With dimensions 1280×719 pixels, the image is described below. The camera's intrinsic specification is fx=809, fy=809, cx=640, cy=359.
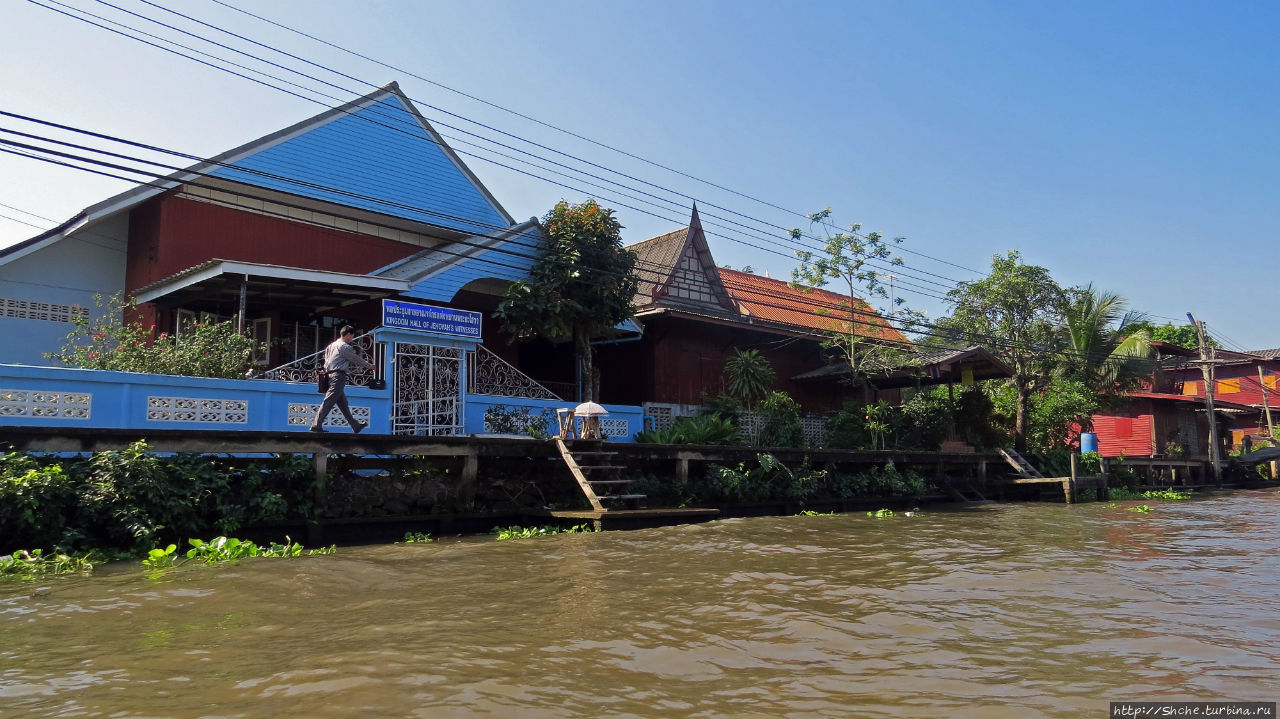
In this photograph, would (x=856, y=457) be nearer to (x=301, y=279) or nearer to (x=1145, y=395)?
(x=301, y=279)

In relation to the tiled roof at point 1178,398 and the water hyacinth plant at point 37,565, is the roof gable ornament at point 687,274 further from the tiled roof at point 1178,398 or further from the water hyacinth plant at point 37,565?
the tiled roof at point 1178,398

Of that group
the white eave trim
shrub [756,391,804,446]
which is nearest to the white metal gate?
the white eave trim

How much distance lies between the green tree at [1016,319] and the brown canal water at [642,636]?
48.2ft

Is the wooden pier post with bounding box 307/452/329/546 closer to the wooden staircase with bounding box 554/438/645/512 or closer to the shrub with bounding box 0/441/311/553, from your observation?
the shrub with bounding box 0/441/311/553

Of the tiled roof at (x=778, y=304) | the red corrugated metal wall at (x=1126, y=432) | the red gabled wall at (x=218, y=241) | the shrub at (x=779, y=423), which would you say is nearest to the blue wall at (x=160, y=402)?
the red gabled wall at (x=218, y=241)

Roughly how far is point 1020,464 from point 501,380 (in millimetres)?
14059

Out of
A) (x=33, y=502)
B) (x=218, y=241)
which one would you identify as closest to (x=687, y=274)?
(x=218, y=241)

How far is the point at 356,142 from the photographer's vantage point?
1655 cm

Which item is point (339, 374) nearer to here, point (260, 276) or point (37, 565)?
point (260, 276)

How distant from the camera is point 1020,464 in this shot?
68.9 feet

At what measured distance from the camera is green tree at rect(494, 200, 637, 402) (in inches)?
602

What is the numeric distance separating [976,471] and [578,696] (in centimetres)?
1879

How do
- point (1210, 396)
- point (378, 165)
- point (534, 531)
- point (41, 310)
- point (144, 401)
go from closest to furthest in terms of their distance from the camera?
1. point (144, 401)
2. point (534, 531)
3. point (41, 310)
4. point (378, 165)
5. point (1210, 396)

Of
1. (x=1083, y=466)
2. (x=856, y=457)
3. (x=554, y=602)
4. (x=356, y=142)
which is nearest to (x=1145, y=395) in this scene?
(x=1083, y=466)
